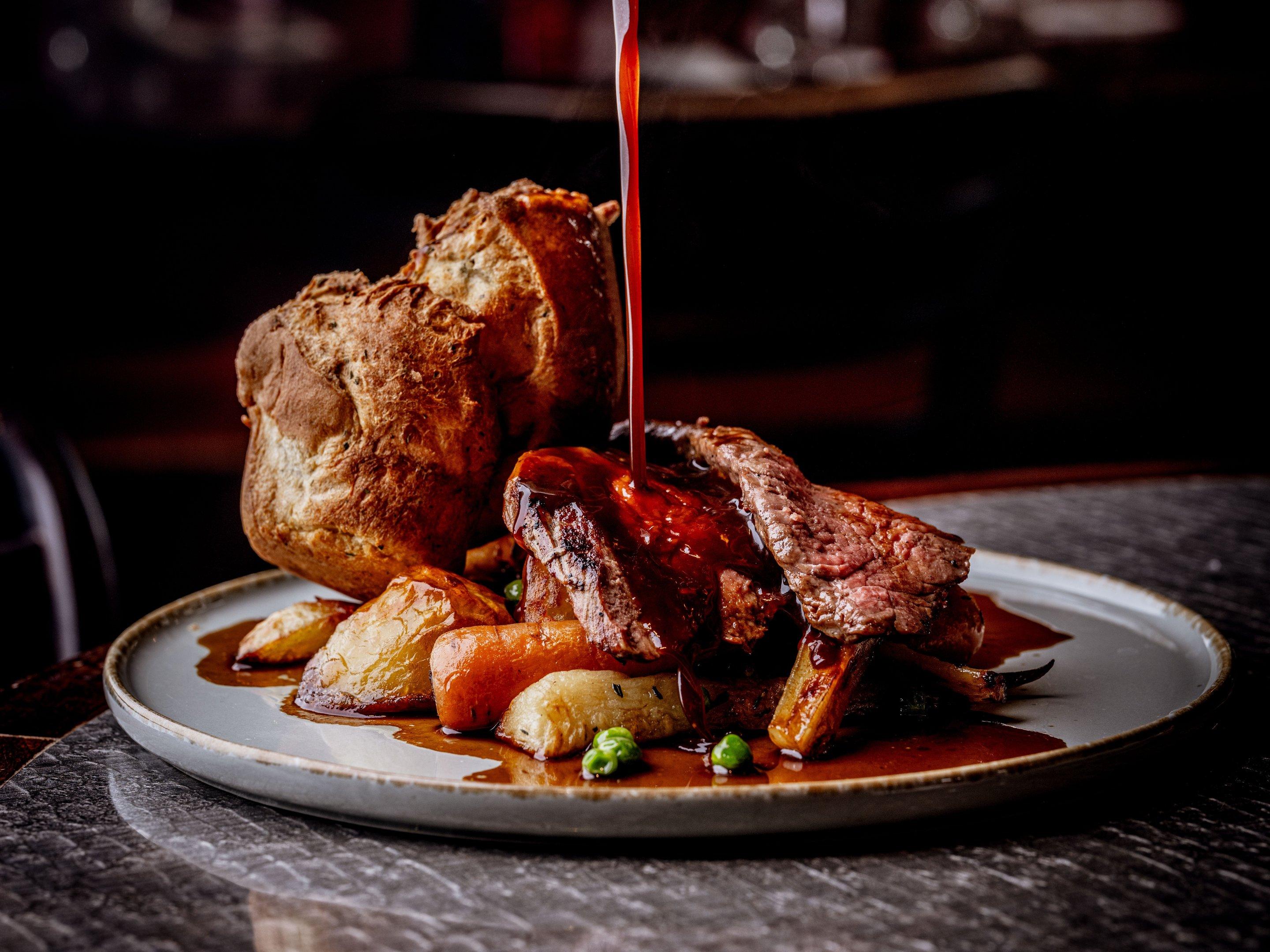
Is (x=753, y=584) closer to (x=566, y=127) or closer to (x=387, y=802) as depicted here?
(x=387, y=802)

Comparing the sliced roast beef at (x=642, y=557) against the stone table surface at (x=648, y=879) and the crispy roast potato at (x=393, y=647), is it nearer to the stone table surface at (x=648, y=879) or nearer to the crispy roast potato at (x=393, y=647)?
the crispy roast potato at (x=393, y=647)

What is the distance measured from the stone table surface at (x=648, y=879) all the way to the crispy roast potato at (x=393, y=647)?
0.84ft

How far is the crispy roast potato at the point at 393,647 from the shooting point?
6.15 ft

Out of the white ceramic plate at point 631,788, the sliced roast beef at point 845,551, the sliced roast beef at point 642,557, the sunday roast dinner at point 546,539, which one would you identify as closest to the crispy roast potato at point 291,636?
the sunday roast dinner at point 546,539

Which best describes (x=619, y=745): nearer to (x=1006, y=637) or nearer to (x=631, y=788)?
(x=631, y=788)

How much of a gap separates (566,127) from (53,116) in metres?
5.49

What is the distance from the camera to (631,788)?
146 cm

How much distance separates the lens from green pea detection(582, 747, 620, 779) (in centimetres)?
160

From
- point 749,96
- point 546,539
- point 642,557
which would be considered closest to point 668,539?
point 642,557

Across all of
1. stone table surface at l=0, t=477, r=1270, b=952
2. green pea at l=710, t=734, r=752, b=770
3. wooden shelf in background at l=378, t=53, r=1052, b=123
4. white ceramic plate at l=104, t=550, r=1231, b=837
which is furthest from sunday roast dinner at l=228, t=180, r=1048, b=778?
wooden shelf in background at l=378, t=53, r=1052, b=123

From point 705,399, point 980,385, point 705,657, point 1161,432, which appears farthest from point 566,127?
point 1161,432

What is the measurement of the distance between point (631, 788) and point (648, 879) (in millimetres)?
115

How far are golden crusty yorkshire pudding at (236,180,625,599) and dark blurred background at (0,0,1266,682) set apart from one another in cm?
233

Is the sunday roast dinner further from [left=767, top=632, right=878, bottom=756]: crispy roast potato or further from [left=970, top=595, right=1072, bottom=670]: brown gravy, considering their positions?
[left=970, top=595, right=1072, bottom=670]: brown gravy
